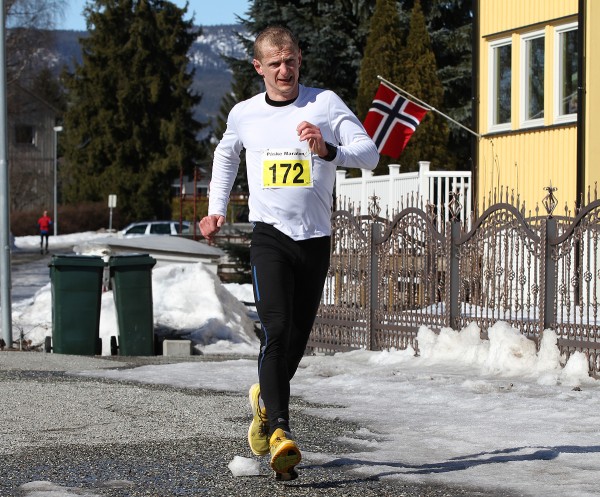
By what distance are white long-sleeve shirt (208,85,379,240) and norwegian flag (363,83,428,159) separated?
55.6 feet

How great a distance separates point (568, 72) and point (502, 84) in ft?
7.05

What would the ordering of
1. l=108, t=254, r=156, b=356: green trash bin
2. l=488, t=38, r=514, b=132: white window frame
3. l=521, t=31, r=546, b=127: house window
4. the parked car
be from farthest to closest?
the parked car, l=488, t=38, r=514, b=132: white window frame, l=521, t=31, r=546, b=127: house window, l=108, t=254, r=156, b=356: green trash bin

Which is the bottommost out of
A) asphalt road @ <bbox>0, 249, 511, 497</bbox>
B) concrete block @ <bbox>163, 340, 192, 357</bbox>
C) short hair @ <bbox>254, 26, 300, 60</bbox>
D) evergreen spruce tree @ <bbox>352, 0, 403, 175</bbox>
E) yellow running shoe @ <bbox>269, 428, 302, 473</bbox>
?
concrete block @ <bbox>163, 340, 192, 357</bbox>

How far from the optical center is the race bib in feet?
21.4

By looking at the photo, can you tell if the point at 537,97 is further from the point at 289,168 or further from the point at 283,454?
the point at 283,454

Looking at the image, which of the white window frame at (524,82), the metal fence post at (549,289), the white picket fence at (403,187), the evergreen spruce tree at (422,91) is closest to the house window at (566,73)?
the white window frame at (524,82)

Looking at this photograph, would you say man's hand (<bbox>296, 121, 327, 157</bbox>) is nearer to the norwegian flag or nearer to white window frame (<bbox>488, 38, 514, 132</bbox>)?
white window frame (<bbox>488, 38, 514, 132</bbox>)

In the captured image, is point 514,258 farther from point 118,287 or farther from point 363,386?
point 118,287

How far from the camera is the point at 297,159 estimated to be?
651cm

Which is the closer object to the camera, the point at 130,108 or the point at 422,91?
the point at 422,91

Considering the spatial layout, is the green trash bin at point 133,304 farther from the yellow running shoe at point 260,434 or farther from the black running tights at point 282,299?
the yellow running shoe at point 260,434

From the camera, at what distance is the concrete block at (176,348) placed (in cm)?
1656

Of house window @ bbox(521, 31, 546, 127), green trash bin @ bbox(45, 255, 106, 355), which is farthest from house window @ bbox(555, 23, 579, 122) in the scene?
green trash bin @ bbox(45, 255, 106, 355)

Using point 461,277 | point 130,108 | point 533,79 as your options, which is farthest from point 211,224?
point 130,108
